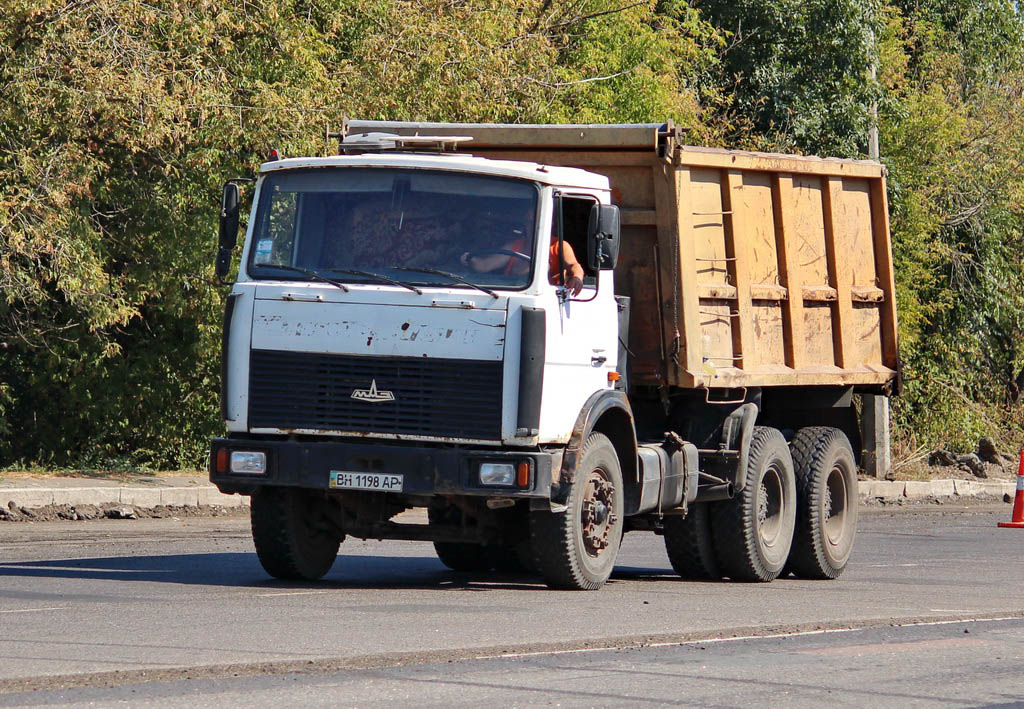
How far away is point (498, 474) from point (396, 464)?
0.64 meters

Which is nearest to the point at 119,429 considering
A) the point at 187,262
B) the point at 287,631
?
the point at 187,262

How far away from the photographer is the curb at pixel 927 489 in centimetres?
2392

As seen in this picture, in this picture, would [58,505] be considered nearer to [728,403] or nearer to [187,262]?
[187,262]

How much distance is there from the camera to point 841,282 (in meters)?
13.6

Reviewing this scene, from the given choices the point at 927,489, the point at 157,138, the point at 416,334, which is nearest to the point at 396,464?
the point at 416,334

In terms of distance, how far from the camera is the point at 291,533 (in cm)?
1078

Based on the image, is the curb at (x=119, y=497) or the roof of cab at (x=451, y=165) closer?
the roof of cab at (x=451, y=165)

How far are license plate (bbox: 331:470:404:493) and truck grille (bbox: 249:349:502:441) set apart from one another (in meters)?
0.27

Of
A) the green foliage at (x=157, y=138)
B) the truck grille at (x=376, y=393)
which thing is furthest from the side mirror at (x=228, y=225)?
the green foliage at (x=157, y=138)

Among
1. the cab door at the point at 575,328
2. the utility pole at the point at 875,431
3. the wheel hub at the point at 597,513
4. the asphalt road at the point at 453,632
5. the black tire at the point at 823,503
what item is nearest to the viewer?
the asphalt road at the point at 453,632

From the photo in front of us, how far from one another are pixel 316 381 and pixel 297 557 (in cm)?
141

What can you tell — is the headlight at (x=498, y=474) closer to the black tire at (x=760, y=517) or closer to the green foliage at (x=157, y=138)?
the black tire at (x=760, y=517)

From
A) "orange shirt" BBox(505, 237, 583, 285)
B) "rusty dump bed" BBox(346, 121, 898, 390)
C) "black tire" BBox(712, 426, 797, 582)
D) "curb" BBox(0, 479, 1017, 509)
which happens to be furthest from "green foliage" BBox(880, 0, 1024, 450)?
"orange shirt" BBox(505, 237, 583, 285)

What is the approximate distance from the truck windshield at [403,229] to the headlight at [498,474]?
1110mm
